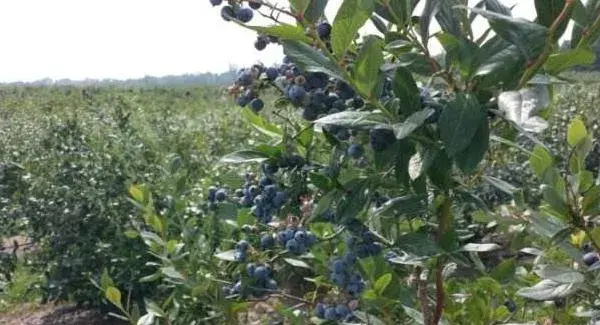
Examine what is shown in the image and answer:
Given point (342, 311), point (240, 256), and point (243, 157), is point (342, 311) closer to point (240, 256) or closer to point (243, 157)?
point (240, 256)

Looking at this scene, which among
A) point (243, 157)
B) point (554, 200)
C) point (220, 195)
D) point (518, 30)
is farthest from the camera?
point (220, 195)

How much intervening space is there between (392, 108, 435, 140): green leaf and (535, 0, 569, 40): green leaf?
161 mm

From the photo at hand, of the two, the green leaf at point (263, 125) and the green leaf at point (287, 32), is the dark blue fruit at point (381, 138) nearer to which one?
the green leaf at point (287, 32)

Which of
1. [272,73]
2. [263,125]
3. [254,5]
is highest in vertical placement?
[254,5]

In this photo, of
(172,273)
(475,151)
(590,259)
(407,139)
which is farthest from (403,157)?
(172,273)

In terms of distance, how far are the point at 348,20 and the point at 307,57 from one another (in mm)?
67

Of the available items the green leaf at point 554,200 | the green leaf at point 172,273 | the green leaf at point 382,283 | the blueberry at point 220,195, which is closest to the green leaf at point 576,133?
the green leaf at point 554,200

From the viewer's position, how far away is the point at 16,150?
6223 mm

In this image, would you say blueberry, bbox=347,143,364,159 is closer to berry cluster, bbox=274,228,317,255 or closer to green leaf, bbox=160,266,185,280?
berry cluster, bbox=274,228,317,255

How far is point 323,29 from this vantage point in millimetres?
1050

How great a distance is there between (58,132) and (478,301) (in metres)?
4.54

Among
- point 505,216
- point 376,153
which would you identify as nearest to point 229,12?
point 376,153

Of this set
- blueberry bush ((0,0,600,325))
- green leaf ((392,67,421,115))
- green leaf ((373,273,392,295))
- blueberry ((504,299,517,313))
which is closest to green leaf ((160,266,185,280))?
blueberry bush ((0,0,600,325))

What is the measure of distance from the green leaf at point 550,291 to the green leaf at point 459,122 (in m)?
0.31
